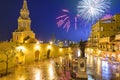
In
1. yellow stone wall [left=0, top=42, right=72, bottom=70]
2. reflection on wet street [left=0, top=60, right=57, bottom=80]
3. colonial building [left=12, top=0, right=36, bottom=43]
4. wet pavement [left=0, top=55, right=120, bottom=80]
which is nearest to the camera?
wet pavement [left=0, top=55, right=120, bottom=80]

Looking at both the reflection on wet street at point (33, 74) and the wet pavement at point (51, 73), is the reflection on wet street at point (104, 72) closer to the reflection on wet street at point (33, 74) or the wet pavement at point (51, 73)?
the wet pavement at point (51, 73)

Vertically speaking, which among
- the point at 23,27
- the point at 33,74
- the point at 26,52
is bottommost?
the point at 33,74

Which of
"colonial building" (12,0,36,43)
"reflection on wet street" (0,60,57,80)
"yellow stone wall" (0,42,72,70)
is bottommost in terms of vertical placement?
"reflection on wet street" (0,60,57,80)

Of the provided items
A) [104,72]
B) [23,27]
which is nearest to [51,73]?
[104,72]

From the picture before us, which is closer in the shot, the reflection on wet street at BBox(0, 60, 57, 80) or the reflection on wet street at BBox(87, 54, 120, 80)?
the reflection on wet street at BBox(87, 54, 120, 80)

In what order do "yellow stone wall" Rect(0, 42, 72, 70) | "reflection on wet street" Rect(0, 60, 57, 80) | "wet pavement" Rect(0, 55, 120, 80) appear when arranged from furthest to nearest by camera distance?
1. "yellow stone wall" Rect(0, 42, 72, 70)
2. "reflection on wet street" Rect(0, 60, 57, 80)
3. "wet pavement" Rect(0, 55, 120, 80)

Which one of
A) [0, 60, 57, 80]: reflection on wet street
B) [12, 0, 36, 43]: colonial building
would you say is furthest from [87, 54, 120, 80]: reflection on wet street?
[12, 0, 36, 43]: colonial building

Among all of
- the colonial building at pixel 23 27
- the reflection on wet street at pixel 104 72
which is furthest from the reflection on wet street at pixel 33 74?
the colonial building at pixel 23 27

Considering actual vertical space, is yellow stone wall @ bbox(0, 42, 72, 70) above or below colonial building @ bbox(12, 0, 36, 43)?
below

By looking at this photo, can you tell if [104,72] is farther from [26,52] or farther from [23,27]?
[23,27]

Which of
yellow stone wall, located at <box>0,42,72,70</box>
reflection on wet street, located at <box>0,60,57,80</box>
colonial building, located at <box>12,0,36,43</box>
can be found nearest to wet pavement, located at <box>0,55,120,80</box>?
reflection on wet street, located at <box>0,60,57,80</box>

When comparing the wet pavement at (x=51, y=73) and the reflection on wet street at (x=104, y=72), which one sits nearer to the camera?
the reflection on wet street at (x=104, y=72)

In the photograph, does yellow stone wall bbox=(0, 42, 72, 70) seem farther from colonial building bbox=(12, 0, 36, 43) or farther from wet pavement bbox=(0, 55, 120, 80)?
colonial building bbox=(12, 0, 36, 43)

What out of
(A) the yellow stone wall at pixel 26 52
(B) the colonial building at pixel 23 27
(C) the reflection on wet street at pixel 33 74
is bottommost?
(C) the reflection on wet street at pixel 33 74
